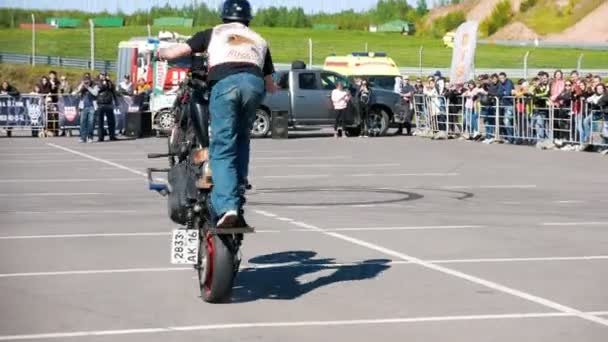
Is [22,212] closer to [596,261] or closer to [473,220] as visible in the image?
[473,220]

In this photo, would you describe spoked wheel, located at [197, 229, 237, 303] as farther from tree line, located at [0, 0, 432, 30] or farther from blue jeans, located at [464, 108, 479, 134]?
tree line, located at [0, 0, 432, 30]

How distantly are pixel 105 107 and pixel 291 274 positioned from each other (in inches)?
966

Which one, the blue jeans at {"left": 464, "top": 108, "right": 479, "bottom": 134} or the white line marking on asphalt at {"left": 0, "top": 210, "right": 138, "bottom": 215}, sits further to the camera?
the blue jeans at {"left": 464, "top": 108, "right": 479, "bottom": 134}

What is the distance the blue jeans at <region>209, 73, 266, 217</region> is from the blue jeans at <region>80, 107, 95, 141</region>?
25.4 meters

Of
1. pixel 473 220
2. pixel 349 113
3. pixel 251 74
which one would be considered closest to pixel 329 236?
pixel 473 220

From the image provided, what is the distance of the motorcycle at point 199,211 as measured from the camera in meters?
9.10

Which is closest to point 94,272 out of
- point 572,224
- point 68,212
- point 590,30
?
point 68,212

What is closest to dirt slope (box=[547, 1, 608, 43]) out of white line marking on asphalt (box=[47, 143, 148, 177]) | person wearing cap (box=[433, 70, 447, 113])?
person wearing cap (box=[433, 70, 447, 113])

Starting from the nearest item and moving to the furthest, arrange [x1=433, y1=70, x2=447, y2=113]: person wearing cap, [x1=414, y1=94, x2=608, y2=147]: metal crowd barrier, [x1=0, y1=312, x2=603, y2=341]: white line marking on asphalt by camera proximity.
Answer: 1. [x1=0, y1=312, x2=603, y2=341]: white line marking on asphalt
2. [x1=414, y1=94, x2=608, y2=147]: metal crowd barrier
3. [x1=433, y1=70, x2=447, y2=113]: person wearing cap

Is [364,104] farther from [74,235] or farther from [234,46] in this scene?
[234,46]

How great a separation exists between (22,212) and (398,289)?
710 cm

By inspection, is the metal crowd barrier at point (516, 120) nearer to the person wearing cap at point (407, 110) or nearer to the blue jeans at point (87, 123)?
the person wearing cap at point (407, 110)

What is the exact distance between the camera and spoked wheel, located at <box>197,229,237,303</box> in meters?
9.08

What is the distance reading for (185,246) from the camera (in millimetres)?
9391
